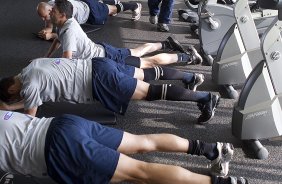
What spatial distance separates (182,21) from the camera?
14.1 ft

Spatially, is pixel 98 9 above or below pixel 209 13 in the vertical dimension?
below

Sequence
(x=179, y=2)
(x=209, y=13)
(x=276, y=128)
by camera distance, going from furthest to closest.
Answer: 1. (x=179, y=2)
2. (x=209, y=13)
3. (x=276, y=128)

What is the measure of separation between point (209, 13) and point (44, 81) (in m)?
1.67

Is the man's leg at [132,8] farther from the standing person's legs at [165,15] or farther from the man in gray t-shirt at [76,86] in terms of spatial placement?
the man in gray t-shirt at [76,86]

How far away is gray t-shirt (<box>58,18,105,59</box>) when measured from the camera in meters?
2.75

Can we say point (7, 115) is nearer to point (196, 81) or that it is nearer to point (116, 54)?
point (116, 54)

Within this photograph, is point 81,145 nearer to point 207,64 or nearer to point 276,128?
point 276,128

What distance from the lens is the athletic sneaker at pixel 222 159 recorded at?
2.14 metres

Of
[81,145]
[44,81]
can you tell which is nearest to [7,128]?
[81,145]

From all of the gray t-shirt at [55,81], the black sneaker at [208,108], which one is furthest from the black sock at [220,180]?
the gray t-shirt at [55,81]

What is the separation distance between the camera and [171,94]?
252 centimetres

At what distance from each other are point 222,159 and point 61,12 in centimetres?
161

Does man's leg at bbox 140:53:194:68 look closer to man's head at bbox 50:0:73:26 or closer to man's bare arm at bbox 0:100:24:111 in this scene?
man's head at bbox 50:0:73:26

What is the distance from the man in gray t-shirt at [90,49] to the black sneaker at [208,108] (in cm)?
71
